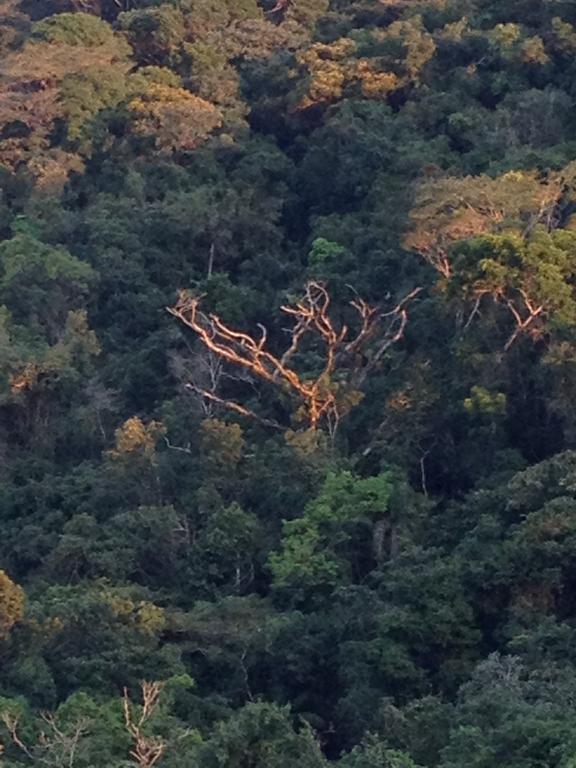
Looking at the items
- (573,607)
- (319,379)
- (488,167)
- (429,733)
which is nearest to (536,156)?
(488,167)

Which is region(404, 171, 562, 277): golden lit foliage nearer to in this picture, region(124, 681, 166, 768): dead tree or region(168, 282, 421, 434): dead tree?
region(168, 282, 421, 434): dead tree

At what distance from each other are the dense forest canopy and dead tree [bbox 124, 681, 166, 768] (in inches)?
1.9

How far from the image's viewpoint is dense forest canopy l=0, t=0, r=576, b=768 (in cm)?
1388

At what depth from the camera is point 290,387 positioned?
18609 mm

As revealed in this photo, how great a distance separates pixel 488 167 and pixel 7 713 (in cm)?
1219

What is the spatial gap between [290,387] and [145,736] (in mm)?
7259

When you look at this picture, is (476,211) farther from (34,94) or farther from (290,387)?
(34,94)

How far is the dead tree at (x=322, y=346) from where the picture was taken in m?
18.4

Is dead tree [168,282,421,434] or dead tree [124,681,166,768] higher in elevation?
dead tree [124,681,166,768]

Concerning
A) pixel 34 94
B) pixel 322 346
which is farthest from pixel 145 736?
pixel 34 94

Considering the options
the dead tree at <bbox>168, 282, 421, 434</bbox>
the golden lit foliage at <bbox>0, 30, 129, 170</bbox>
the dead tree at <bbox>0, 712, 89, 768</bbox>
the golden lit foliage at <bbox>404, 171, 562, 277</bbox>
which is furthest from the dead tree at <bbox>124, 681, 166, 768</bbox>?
the golden lit foliage at <bbox>0, 30, 129, 170</bbox>

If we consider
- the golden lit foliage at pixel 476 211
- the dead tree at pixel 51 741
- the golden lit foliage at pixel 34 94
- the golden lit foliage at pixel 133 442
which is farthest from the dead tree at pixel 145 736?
the golden lit foliage at pixel 34 94

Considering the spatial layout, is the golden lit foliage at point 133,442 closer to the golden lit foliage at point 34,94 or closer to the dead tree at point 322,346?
the dead tree at point 322,346

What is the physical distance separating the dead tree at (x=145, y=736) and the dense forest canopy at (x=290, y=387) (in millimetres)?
49
